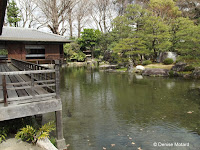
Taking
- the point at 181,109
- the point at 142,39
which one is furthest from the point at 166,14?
the point at 181,109

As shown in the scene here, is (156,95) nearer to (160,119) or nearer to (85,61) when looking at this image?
(160,119)

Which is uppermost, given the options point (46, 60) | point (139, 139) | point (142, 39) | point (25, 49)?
point (142, 39)

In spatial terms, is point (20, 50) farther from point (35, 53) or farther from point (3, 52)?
point (35, 53)

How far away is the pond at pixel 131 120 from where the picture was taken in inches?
247

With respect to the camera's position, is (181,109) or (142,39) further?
(142,39)

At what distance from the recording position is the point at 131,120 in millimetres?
8266

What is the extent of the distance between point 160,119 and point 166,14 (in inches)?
1177

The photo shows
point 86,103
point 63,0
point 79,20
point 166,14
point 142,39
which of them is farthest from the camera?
point 79,20

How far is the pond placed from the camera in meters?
6.28

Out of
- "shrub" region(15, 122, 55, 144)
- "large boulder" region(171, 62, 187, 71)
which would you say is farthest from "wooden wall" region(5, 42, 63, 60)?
"shrub" region(15, 122, 55, 144)

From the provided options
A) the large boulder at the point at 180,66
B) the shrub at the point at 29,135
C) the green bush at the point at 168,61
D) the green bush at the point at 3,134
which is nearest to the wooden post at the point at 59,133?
the shrub at the point at 29,135

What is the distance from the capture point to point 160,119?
836 cm

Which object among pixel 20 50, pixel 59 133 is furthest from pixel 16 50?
pixel 59 133

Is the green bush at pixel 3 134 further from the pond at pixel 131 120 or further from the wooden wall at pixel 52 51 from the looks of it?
the wooden wall at pixel 52 51
